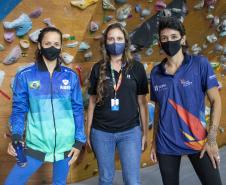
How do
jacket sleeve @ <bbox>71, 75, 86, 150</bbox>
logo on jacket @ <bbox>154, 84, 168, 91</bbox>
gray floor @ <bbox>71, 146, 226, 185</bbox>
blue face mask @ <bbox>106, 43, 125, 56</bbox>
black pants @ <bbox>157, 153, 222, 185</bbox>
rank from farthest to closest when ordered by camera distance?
gray floor @ <bbox>71, 146, 226, 185</bbox> < blue face mask @ <bbox>106, 43, 125, 56</bbox> < jacket sleeve @ <bbox>71, 75, 86, 150</bbox> < logo on jacket @ <bbox>154, 84, 168, 91</bbox> < black pants @ <bbox>157, 153, 222, 185</bbox>

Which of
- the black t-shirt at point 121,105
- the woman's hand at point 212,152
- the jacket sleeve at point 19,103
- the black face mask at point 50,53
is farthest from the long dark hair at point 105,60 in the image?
the woman's hand at point 212,152

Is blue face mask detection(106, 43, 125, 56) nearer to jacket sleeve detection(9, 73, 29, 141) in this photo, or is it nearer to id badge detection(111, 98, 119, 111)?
id badge detection(111, 98, 119, 111)

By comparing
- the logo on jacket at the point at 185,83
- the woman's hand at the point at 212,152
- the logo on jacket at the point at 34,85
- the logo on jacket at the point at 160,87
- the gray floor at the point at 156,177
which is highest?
the logo on jacket at the point at 34,85

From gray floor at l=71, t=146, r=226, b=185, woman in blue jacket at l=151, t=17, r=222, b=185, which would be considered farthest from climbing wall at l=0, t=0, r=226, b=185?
woman in blue jacket at l=151, t=17, r=222, b=185

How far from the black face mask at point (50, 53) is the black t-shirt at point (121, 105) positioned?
409 millimetres

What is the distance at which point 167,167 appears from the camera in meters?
2.83

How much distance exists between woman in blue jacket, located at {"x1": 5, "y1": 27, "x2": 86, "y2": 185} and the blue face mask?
0.42 m

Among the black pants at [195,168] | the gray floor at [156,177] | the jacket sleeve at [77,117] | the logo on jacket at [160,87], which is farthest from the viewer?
the gray floor at [156,177]

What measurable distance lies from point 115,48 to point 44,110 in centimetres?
76

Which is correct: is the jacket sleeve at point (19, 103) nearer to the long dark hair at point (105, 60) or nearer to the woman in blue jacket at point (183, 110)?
the long dark hair at point (105, 60)

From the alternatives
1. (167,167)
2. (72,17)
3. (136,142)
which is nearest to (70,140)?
(136,142)

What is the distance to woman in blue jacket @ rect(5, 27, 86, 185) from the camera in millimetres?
2971

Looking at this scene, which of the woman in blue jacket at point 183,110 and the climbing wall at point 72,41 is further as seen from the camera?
the climbing wall at point 72,41

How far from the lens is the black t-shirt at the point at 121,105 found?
318 cm
